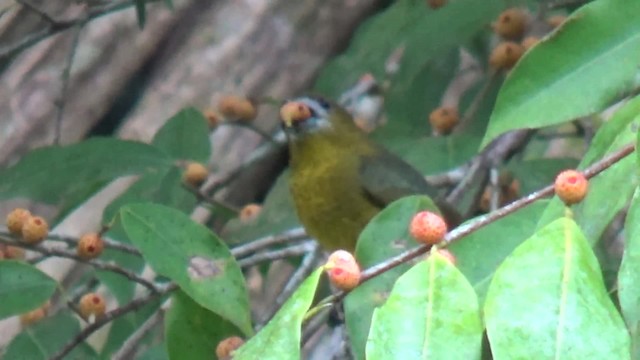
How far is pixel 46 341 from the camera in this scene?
207 cm

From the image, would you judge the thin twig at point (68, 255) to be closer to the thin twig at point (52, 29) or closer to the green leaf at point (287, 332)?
the thin twig at point (52, 29)

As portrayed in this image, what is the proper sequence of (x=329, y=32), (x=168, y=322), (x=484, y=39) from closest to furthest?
(x=168, y=322), (x=484, y=39), (x=329, y=32)

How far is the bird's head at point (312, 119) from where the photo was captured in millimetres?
2830

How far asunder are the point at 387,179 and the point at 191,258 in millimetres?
1245

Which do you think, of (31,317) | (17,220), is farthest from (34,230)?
(31,317)

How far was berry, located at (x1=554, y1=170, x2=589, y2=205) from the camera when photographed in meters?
0.95

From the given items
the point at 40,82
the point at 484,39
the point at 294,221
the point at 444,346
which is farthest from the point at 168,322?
the point at 40,82

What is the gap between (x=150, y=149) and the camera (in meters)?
2.22

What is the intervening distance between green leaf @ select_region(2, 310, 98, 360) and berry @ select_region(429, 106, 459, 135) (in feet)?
2.65

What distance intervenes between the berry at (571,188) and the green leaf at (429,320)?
0.11 m

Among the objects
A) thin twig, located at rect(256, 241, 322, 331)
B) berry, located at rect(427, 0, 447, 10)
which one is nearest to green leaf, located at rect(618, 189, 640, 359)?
thin twig, located at rect(256, 241, 322, 331)

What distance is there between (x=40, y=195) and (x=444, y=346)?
1.42m

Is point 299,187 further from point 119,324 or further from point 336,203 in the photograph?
point 119,324

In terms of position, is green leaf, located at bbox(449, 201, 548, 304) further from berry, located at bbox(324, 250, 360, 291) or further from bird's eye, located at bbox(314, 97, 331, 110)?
bird's eye, located at bbox(314, 97, 331, 110)
